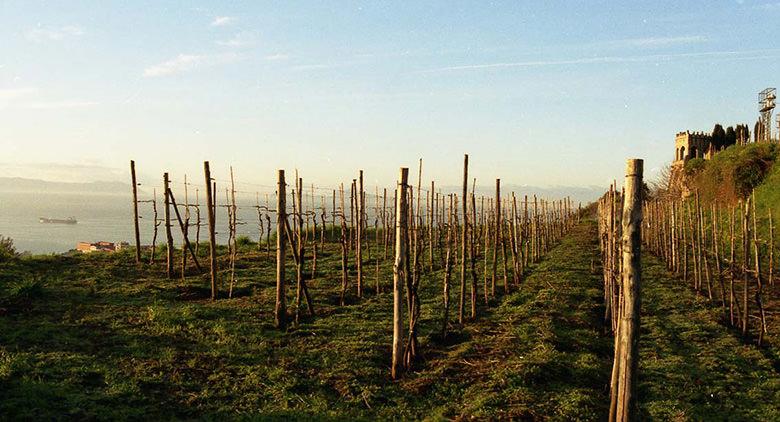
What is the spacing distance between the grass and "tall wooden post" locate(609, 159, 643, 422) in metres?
1.30

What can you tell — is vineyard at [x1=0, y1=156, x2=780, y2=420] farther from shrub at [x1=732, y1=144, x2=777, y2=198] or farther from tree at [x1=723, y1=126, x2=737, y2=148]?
tree at [x1=723, y1=126, x2=737, y2=148]

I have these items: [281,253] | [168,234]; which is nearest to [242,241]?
[168,234]

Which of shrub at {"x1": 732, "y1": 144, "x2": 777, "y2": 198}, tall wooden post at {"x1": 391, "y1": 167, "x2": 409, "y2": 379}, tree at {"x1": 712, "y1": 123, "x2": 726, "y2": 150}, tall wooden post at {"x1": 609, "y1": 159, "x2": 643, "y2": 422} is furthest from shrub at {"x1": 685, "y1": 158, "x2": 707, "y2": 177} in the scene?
tall wooden post at {"x1": 609, "y1": 159, "x2": 643, "y2": 422}

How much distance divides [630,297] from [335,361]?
5.14 m

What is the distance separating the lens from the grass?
24.4 ft

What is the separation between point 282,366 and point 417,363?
2.29 metres

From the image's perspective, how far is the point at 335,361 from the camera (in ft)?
30.4

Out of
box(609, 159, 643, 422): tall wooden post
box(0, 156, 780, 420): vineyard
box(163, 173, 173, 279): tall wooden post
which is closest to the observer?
box(609, 159, 643, 422): tall wooden post

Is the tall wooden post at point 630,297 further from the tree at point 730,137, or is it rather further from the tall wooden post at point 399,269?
the tree at point 730,137

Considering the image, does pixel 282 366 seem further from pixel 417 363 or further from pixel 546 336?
pixel 546 336

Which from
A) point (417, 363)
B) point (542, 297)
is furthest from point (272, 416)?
point (542, 297)

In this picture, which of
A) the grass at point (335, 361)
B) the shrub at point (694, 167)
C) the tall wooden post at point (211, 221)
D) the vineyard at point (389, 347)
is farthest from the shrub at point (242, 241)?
the shrub at point (694, 167)

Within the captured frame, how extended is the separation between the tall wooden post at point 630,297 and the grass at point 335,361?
1.30 m

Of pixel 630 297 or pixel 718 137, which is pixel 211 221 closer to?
pixel 630 297
